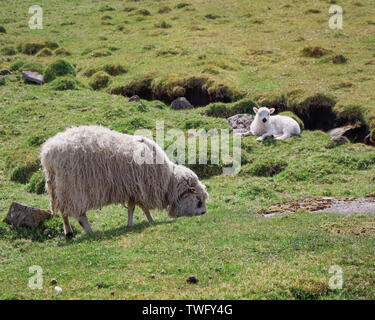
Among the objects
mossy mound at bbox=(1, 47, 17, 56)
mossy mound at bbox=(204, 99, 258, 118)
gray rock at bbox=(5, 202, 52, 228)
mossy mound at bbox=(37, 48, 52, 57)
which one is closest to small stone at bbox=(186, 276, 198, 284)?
gray rock at bbox=(5, 202, 52, 228)

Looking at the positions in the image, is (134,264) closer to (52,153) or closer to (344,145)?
(52,153)

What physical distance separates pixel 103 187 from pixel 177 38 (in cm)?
2544

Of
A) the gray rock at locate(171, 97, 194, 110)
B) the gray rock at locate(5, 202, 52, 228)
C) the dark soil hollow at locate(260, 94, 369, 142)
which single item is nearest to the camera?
the gray rock at locate(5, 202, 52, 228)

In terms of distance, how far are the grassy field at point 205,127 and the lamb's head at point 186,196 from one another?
85cm

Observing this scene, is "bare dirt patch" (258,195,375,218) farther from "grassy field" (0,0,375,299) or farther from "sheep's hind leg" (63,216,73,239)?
"sheep's hind leg" (63,216,73,239)

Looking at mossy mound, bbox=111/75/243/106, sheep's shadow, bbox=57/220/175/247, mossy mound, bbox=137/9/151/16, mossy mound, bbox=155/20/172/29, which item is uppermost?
mossy mound, bbox=137/9/151/16

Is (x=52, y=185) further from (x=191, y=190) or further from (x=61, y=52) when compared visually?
(x=61, y=52)

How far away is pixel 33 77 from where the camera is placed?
88.6 ft

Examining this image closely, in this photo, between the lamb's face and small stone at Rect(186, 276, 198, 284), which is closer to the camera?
small stone at Rect(186, 276, 198, 284)

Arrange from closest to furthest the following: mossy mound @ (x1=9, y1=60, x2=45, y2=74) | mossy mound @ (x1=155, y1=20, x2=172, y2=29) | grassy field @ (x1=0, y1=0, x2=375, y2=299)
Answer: grassy field @ (x1=0, y1=0, x2=375, y2=299) → mossy mound @ (x1=9, y1=60, x2=45, y2=74) → mossy mound @ (x1=155, y1=20, x2=172, y2=29)

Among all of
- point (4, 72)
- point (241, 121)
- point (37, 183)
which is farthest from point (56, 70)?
point (37, 183)

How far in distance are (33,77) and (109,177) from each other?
56.0 ft

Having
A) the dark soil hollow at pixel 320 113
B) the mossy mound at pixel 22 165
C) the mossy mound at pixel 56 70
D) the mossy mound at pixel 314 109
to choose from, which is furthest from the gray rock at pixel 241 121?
the mossy mound at pixel 56 70

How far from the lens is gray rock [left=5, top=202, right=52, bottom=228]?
40.8 feet
